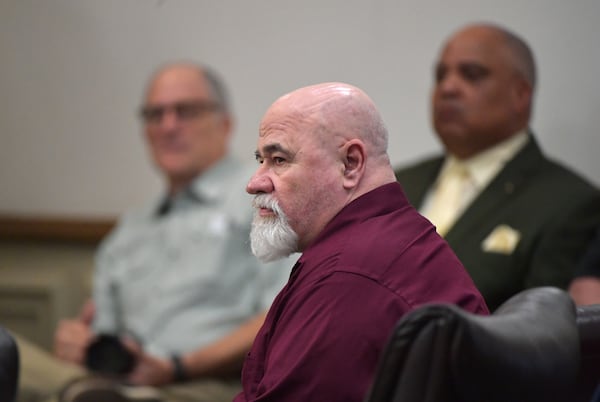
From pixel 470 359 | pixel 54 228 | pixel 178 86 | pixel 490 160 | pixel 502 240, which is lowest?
pixel 54 228

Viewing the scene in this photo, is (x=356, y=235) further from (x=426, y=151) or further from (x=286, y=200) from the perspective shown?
(x=426, y=151)

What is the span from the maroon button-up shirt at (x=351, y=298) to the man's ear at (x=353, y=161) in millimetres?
25

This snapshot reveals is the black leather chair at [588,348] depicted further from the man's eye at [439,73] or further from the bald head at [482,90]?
the man's eye at [439,73]

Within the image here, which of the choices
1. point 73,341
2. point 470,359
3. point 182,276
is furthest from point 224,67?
point 470,359

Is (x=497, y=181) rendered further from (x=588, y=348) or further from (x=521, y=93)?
(x=588, y=348)

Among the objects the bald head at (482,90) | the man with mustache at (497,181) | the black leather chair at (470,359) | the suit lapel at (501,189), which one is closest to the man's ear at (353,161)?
the black leather chair at (470,359)

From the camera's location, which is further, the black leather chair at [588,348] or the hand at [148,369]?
the hand at [148,369]

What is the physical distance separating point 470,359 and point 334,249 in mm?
302

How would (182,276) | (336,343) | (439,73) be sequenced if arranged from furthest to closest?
1. (182,276)
2. (439,73)
3. (336,343)

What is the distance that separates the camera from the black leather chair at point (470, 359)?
3.34 ft

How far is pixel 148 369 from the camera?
8.80 feet

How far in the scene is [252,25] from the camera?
2.79 meters

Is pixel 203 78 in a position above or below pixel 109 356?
above

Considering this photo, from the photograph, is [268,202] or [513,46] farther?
[513,46]
